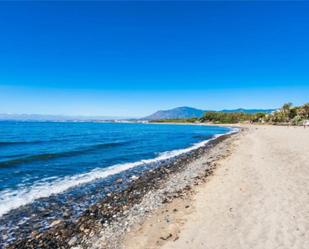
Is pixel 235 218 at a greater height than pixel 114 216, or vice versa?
pixel 235 218

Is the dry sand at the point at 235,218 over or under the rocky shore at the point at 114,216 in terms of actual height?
over

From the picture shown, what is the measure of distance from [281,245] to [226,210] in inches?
130

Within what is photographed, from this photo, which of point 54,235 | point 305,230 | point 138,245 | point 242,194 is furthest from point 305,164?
point 54,235

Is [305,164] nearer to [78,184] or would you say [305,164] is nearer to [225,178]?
[225,178]

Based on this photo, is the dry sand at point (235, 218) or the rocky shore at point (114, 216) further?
the rocky shore at point (114, 216)

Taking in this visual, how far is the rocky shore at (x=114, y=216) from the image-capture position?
9102 mm

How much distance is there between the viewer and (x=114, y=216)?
1138 cm

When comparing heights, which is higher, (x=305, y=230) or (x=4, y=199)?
(x=305, y=230)

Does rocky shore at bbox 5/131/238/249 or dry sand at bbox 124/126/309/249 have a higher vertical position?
dry sand at bbox 124/126/309/249

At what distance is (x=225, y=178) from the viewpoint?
1705cm

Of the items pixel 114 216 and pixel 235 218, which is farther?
pixel 114 216

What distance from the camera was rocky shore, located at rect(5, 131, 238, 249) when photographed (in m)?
9.10

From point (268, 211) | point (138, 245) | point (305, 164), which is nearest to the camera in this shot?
point (138, 245)

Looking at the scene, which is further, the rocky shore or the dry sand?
the rocky shore
